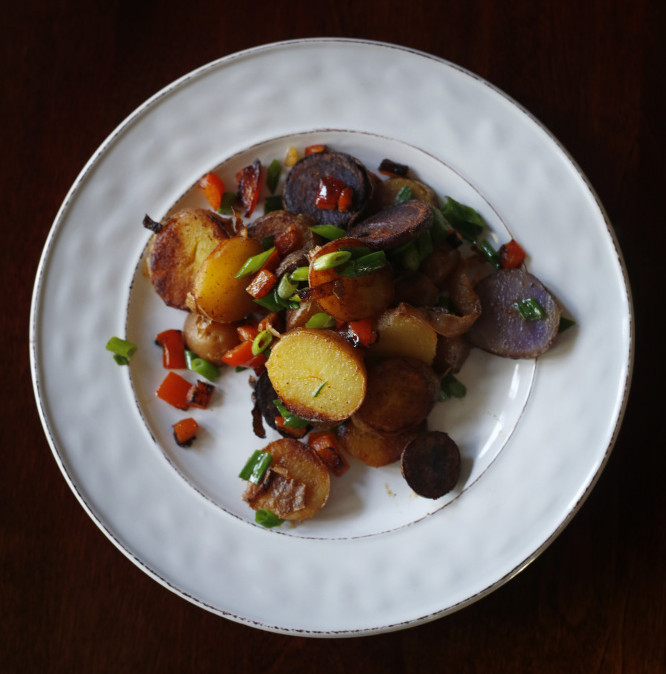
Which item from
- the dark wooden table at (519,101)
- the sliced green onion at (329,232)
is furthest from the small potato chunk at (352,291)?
the dark wooden table at (519,101)

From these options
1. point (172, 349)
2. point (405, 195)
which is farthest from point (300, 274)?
point (172, 349)

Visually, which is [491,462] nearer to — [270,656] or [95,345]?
[270,656]

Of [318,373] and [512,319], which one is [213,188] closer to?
[318,373]

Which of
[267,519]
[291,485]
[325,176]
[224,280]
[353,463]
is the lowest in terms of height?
[267,519]

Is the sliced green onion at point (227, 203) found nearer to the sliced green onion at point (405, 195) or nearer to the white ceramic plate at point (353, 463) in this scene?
the white ceramic plate at point (353, 463)

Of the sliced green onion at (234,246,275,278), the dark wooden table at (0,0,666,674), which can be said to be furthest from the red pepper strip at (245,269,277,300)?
the dark wooden table at (0,0,666,674)

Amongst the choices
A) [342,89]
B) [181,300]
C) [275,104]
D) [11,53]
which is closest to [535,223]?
[342,89]

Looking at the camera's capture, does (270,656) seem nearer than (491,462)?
No
